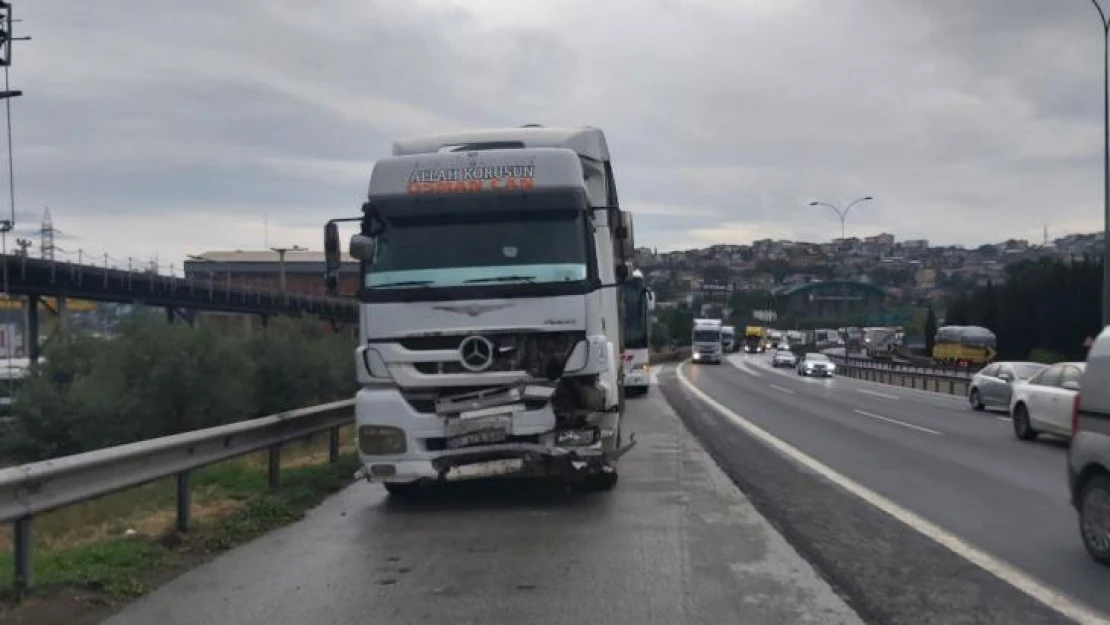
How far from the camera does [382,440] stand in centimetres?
1047

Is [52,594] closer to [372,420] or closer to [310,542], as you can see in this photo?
[310,542]

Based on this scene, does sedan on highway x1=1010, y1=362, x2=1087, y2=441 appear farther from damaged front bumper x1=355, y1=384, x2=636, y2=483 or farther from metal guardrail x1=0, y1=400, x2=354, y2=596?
metal guardrail x1=0, y1=400, x2=354, y2=596

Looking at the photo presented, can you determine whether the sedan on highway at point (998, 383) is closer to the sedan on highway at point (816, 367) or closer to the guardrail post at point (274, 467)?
the guardrail post at point (274, 467)

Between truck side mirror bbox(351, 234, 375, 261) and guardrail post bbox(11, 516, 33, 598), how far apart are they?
13.7 feet

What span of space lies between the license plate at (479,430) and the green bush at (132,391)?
11888 millimetres

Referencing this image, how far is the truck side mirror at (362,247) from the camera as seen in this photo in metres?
10.6

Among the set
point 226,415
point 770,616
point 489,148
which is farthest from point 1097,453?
point 226,415

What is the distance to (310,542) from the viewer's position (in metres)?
9.47

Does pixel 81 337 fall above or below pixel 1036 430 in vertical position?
above

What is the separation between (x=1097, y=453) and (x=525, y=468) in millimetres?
4897

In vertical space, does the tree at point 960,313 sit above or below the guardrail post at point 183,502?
above

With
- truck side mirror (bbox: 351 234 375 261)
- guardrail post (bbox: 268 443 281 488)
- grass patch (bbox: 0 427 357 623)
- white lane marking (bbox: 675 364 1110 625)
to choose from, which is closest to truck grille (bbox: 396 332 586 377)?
truck side mirror (bbox: 351 234 375 261)

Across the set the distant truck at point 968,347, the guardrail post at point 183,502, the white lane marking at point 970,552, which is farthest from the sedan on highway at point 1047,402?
the distant truck at point 968,347

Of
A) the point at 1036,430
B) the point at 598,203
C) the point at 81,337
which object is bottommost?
the point at 1036,430
